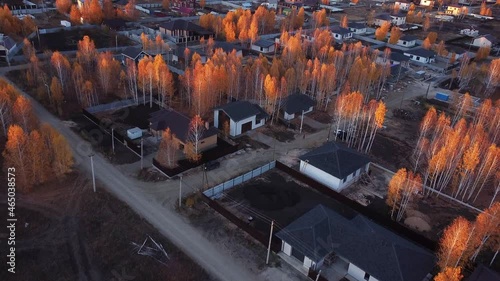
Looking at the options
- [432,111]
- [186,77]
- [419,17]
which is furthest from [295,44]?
[419,17]

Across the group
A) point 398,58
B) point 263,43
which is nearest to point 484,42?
point 398,58

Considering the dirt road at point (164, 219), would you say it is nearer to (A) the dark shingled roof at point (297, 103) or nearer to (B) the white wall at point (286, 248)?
(B) the white wall at point (286, 248)

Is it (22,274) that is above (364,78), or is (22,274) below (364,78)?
below

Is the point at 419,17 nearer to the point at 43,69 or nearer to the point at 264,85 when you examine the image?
the point at 264,85

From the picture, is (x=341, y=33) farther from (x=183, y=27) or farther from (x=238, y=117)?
(x=238, y=117)

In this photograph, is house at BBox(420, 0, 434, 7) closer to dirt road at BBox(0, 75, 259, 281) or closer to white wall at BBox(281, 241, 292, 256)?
dirt road at BBox(0, 75, 259, 281)

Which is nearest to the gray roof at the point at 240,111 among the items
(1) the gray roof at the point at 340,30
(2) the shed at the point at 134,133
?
(2) the shed at the point at 134,133

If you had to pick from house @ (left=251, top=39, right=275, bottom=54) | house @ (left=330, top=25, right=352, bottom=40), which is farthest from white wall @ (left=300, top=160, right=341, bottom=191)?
house @ (left=330, top=25, right=352, bottom=40)
